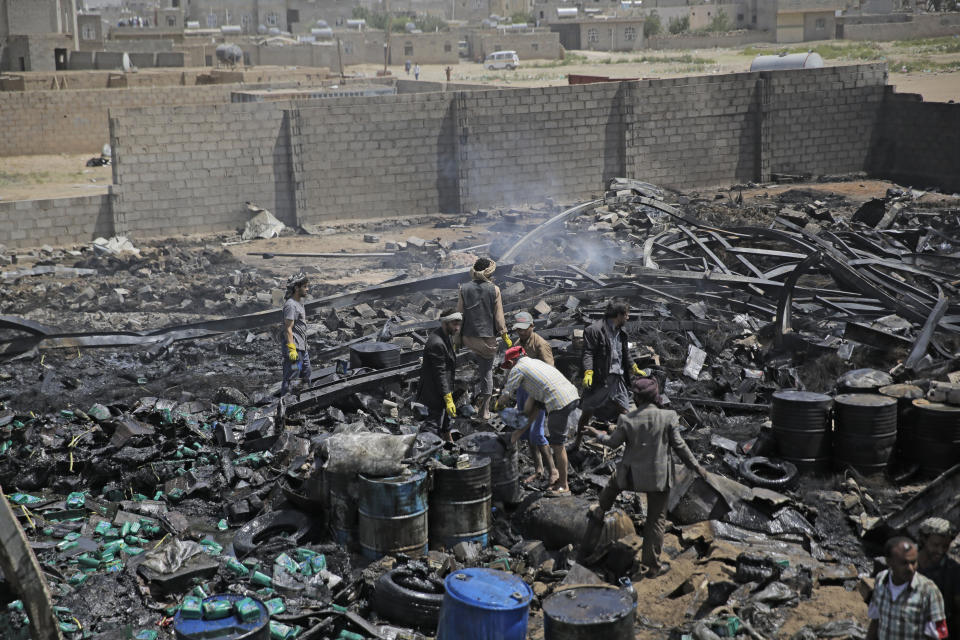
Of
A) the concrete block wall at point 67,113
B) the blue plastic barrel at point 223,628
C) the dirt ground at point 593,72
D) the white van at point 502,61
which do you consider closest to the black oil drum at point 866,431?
the blue plastic barrel at point 223,628

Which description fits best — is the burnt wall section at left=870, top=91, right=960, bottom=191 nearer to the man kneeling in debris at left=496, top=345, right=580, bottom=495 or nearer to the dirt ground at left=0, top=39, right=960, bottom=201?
the dirt ground at left=0, top=39, right=960, bottom=201

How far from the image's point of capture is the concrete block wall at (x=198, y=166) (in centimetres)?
2133

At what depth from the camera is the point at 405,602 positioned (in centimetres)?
680

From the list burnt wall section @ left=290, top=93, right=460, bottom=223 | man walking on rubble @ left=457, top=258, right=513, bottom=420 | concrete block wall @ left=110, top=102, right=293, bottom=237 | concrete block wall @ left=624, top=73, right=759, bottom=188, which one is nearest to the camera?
man walking on rubble @ left=457, top=258, right=513, bottom=420

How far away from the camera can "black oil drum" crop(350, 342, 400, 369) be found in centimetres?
1149

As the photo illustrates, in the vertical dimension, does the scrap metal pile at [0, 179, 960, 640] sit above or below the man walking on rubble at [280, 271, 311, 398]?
below

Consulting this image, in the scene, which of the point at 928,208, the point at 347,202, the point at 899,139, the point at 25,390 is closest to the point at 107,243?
the point at 347,202

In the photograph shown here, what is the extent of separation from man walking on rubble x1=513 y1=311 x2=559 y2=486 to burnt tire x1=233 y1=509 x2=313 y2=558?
2.07 m

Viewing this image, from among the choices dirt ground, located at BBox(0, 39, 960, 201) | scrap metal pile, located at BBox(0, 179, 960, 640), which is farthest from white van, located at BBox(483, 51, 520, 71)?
scrap metal pile, located at BBox(0, 179, 960, 640)

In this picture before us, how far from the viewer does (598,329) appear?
929 cm

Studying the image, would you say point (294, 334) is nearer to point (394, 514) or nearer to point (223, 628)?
point (394, 514)

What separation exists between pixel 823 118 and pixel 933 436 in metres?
20.9

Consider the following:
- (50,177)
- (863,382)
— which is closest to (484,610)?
(863,382)

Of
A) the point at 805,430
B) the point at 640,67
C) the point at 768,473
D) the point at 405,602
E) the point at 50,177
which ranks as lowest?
the point at 405,602
